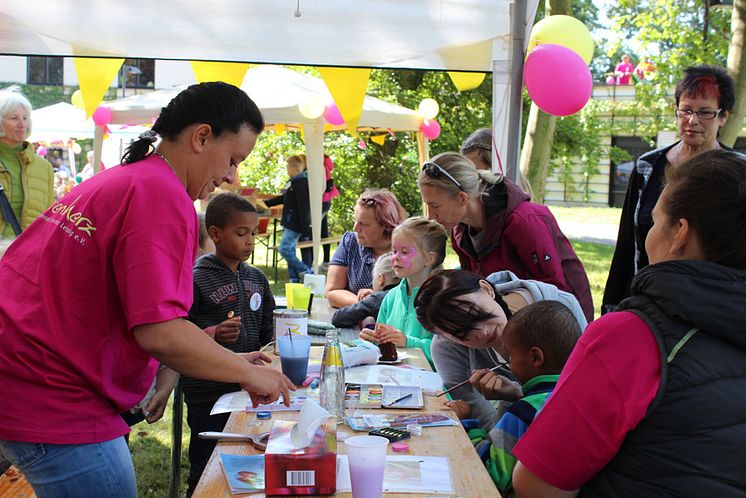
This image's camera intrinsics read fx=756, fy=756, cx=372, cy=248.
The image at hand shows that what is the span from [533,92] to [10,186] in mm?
3679

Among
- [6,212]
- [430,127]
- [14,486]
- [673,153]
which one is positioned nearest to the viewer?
[14,486]

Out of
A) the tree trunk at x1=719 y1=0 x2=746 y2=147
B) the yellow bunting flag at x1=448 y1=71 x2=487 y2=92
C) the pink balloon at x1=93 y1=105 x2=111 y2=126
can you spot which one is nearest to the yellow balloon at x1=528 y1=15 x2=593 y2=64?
the yellow bunting flag at x1=448 y1=71 x2=487 y2=92

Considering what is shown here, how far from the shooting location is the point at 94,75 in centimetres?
553

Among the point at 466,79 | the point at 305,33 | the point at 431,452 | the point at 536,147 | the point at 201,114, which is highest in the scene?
the point at 305,33

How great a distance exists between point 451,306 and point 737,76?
4.95 metres

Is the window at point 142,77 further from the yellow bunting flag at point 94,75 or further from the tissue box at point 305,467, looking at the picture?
the tissue box at point 305,467

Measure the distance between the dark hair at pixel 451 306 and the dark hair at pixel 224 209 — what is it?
1.11m

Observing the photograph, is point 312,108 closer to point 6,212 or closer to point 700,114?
point 6,212

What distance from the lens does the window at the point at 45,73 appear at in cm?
3023

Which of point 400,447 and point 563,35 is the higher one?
point 563,35

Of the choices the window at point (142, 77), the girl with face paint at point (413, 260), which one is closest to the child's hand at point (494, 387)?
the girl with face paint at point (413, 260)

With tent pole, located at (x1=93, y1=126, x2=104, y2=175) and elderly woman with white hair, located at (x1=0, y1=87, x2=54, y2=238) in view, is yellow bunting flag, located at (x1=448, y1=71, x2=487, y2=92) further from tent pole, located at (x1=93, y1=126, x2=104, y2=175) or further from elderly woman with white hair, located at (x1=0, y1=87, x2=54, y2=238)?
tent pole, located at (x1=93, y1=126, x2=104, y2=175)

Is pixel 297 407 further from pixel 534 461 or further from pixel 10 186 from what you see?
pixel 10 186

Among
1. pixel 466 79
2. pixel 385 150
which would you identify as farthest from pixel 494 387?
pixel 385 150
